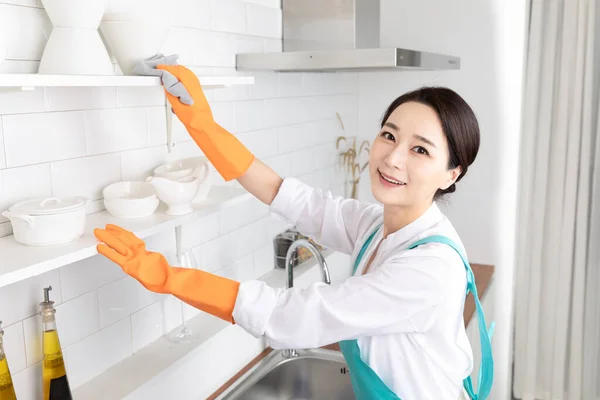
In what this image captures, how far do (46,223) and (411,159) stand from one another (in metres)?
0.75

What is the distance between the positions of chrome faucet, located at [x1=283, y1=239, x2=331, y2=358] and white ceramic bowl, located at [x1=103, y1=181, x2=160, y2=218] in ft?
1.80

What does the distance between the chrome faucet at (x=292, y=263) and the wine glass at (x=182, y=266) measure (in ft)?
1.15

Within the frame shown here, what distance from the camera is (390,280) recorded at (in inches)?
48.2

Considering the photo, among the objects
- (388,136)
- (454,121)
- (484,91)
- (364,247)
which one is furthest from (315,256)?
(484,91)

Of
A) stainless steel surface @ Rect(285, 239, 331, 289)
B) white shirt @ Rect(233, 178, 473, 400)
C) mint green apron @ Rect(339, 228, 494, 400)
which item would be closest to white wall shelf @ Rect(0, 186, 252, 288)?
white shirt @ Rect(233, 178, 473, 400)

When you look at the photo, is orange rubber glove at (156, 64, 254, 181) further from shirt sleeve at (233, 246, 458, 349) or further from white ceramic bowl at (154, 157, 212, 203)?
shirt sleeve at (233, 246, 458, 349)

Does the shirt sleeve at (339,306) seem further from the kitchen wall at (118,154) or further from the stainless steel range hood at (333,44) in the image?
the stainless steel range hood at (333,44)

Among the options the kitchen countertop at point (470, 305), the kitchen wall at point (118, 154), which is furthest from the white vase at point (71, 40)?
the kitchen countertop at point (470, 305)

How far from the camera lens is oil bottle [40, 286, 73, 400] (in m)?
1.20

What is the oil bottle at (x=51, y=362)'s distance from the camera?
120 centimetres

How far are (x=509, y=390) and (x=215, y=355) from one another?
1.88m

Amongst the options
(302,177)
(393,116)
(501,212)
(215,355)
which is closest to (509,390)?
(501,212)

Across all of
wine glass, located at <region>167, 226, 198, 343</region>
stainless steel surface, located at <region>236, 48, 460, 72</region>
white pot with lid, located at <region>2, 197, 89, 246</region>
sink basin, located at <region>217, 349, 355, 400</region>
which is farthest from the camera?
sink basin, located at <region>217, 349, 355, 400</region>

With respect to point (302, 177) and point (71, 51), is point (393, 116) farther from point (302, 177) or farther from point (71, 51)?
point (302, 177)
